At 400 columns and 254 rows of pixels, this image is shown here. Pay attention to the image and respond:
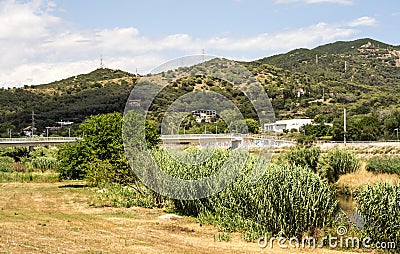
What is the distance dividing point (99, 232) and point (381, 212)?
25.2 ft

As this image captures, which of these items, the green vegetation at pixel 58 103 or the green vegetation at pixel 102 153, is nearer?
the green vegetation at pixel 102 153

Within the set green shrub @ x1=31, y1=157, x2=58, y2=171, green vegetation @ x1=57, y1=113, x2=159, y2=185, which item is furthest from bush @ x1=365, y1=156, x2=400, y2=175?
green shrub @ x1=31, y1=157, x2=58, y2=171

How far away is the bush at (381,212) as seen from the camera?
1421 cm

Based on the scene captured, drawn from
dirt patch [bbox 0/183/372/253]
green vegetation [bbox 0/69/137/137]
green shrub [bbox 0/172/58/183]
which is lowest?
green shrub [bbox 0/172/58/183]

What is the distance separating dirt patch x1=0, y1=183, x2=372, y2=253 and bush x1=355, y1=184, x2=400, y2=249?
1658 mm

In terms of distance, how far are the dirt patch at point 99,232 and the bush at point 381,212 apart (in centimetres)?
166

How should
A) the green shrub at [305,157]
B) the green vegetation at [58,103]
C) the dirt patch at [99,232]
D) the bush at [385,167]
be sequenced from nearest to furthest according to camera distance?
the dirt patch at [99,232]
the bush at [385,167]
the green shrub at [305,157]
the green vegetation at [58,103]

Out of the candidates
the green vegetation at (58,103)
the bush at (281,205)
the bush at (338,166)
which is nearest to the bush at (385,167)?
the bush at (338,166)

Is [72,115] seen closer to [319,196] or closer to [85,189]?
[85,189]

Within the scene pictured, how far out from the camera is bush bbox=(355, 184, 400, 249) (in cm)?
1421

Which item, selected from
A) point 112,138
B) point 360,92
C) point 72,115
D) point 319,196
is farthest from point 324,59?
point 319,196

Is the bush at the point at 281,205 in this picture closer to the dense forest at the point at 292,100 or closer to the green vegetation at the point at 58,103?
the dense forest at the point at 292,100

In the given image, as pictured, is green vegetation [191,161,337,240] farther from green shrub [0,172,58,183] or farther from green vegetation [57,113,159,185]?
green shrub [0,172,58,183]

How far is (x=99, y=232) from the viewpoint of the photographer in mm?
14688
